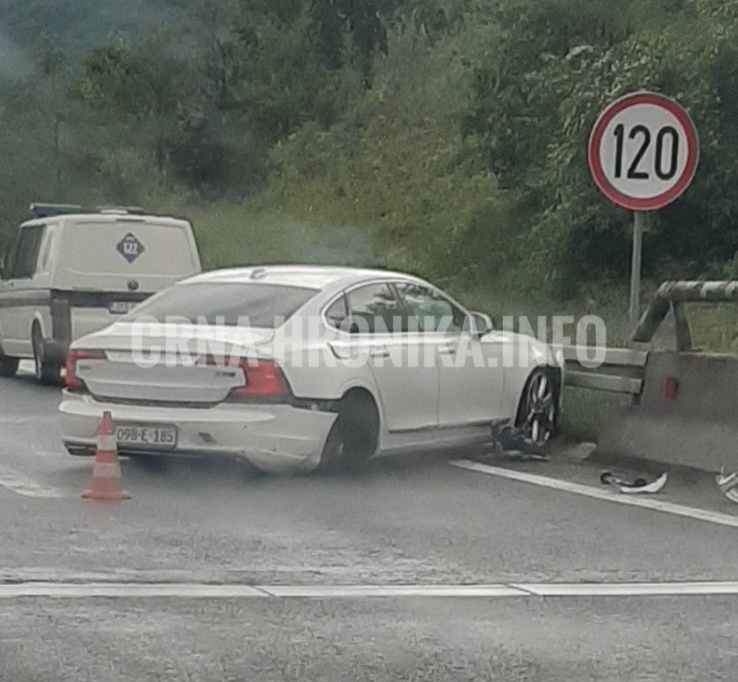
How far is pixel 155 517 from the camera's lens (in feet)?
34.4

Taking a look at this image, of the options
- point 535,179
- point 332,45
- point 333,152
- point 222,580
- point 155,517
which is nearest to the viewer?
point 222,580

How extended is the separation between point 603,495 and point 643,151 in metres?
3.14

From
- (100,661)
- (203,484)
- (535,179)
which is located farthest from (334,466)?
(535,179)

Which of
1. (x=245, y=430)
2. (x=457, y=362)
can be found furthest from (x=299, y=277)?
(x=245, y=430)

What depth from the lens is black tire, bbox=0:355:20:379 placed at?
71.3 feet

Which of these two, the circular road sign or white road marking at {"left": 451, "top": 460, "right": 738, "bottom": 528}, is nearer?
white road marking at {"left": 451, "top": 460, "right": 738, "bottom": 528}

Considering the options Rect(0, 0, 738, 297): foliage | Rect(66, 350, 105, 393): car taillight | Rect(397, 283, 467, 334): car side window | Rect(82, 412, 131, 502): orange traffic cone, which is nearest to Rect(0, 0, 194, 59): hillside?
Rect(0, 0, 738, 297): foliage

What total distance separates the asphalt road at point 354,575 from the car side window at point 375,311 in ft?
3.27

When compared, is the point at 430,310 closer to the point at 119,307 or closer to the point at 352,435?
the point at 352,435

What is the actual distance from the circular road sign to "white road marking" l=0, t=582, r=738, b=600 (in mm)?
5513

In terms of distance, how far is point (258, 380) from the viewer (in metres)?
11.9

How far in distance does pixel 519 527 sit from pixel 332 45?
50044mm

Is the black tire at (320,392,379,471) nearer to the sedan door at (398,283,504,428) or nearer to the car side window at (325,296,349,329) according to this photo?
the car side window at (325,296,349,329)

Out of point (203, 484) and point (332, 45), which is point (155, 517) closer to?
point (203, 484)
